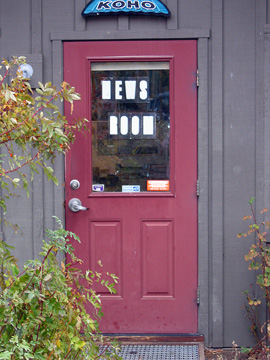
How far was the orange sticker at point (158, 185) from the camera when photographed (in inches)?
188

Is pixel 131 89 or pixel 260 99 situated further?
pixel 131 89

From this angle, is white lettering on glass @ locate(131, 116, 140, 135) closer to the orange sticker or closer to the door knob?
the orange sticker

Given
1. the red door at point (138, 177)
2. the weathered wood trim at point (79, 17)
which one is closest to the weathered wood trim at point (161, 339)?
the red door at point (138, 177)

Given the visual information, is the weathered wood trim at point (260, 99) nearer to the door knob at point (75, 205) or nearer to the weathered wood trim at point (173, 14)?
the weathered wood trim at point (173, 14)

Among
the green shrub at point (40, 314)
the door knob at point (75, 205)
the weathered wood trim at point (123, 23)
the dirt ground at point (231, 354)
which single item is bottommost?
the dirt ground at point (231, 354)

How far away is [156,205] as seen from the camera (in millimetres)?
4762

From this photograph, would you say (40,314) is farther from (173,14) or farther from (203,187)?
(173,14)

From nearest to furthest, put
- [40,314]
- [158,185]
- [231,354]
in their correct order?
1. [40,314]
2. [231,354]
3. [158,185]

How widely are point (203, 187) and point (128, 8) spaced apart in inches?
64.1

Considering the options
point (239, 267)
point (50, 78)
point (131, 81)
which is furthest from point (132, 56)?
point (239, 267)

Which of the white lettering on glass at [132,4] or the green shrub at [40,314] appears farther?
the white lettering on glass at [132,4]

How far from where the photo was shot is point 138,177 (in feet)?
15.7

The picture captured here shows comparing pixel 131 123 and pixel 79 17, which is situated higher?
pixel 79 17

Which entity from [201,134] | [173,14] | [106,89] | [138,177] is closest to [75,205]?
[138,177]
